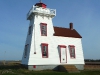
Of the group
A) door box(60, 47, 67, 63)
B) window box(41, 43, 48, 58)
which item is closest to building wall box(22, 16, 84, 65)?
window box(41, 43, 48, 58)

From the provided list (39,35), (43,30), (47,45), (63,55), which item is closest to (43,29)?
(43,30)

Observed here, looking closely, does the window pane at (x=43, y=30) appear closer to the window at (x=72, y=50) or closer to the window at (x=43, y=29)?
the window at (x=43, y=29)

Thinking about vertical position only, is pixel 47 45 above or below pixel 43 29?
below

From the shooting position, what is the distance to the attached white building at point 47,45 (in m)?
22.0

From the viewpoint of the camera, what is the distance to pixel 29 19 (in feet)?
83.1

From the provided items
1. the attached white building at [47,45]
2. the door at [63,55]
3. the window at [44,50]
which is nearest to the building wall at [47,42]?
the attached white building at [47,45]

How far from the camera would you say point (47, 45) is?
901 inches

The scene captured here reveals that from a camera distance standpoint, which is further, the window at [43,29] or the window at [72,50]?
the window at [72,50]

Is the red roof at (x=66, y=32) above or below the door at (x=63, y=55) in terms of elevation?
above

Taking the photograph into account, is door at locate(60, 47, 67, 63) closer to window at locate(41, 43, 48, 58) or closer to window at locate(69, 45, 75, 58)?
window at locate(69, 45, 75, 58)

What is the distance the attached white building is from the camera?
21984mm

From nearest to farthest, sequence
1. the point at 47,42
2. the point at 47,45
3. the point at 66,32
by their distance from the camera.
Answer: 1. the point at 47,45
2. the point at 47,42
3. the point at 66,32

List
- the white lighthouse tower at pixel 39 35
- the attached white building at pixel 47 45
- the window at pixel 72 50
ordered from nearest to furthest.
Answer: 1. the white lighthouse tower at pixel 39 35
2. the attached white building at pixel 47 45
3. the window at pixel 72 50

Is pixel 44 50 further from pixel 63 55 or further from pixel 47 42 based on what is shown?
pixel 63 55
